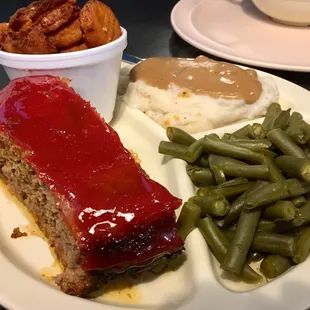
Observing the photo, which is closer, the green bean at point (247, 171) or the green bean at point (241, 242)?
the green bean at point (241, 242)

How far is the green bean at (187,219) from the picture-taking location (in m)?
2.24

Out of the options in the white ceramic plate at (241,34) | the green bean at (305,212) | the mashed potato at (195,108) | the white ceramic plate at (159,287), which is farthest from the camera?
the white ceramic plate at (241,34)

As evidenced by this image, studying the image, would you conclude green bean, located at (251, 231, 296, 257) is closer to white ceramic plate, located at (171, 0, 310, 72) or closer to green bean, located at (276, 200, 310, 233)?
green bean, located at (276, 200, 310, 233)

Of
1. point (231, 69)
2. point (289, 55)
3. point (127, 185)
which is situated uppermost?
point (127, 185)

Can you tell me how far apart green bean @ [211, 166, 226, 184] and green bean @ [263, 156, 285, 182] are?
216mm

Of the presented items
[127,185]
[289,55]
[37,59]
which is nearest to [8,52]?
[37,59]

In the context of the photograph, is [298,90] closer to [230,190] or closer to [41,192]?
[230,190]

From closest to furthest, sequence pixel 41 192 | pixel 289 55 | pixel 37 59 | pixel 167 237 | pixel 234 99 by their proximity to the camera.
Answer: pixel 167 237, pixel 41 192, pixel 37 59, pixel 234 99, pixel 289 55

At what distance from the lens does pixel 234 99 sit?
10.2 feet

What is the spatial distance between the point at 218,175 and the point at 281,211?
0.39 m

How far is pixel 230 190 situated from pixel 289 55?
6.68 feet

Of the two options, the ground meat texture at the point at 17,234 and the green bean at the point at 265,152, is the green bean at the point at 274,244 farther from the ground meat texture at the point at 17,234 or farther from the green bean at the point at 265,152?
the ground meat texture at the point at 17,234

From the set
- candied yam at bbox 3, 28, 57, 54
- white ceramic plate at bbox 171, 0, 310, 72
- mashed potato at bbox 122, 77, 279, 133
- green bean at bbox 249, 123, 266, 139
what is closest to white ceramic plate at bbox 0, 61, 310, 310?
green bean at bbox 249, 123, 266, 139

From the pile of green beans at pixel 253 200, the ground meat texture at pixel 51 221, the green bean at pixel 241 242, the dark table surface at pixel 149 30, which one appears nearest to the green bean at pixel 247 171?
the pile of green beans at pixel 253 200
